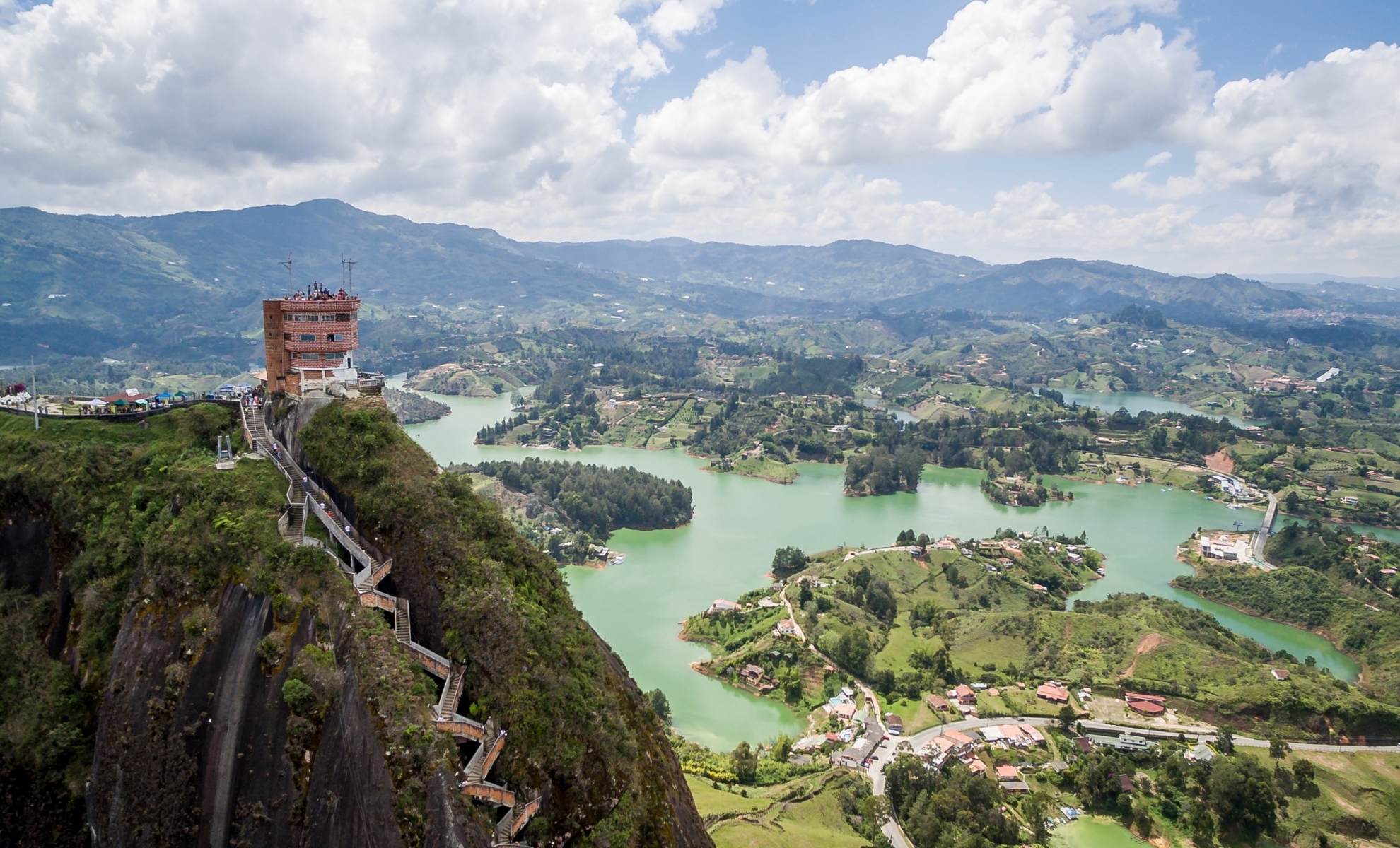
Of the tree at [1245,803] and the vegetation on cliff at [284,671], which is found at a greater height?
the vegetation on cliff at [284,671]

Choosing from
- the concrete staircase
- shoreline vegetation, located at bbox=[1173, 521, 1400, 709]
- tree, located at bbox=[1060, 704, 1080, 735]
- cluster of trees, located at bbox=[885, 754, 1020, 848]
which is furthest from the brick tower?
shoreline vegetation, located at bbox=[1173, 521, 1400, 709]

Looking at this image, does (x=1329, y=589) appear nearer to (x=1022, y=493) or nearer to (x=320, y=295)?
(x=1022, y=493)

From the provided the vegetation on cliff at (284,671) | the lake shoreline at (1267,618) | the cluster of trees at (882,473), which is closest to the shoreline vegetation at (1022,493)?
the cluster of trees at (882,473)

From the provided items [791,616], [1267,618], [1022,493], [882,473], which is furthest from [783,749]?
[1022,493]

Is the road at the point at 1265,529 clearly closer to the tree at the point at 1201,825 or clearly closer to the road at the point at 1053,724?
the road at the point at 1053,724

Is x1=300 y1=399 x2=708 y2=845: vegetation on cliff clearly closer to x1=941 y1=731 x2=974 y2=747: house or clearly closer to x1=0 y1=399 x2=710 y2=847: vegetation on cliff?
x1=0 y1=399 x2=710 y2=847: vegetation on cliff

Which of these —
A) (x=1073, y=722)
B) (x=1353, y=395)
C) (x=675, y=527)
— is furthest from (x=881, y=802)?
(x=1353, y=395)
